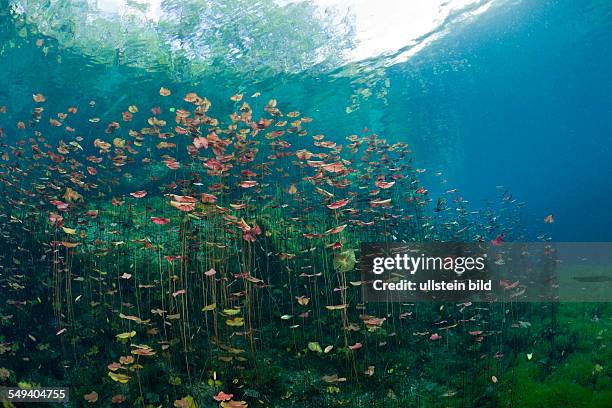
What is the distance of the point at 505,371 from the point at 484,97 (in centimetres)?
2845

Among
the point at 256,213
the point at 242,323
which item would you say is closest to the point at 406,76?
the point at 256,213

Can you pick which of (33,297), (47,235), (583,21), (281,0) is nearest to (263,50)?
(281,0)

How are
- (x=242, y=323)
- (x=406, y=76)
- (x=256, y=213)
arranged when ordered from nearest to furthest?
(x=242, y=323) < (x=256, y=213) < (x=406, y=76)

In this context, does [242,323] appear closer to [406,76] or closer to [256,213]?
[256,213]

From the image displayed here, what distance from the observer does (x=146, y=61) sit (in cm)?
1220

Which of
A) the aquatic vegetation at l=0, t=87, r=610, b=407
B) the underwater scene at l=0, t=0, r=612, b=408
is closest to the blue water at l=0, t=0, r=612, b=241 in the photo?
the underwater scene at l=0, t=0, r=612, b=408

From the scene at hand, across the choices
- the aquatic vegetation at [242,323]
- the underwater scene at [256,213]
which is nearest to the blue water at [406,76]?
the underwater scene at [256,213]

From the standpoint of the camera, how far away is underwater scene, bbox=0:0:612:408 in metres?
5.41

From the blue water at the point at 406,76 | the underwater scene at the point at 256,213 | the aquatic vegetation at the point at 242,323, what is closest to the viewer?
the aquatic vegetation at the point at 242,323

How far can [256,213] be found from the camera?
7.80m

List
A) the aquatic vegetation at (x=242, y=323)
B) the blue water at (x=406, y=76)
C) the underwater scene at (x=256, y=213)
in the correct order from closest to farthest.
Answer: the aquatic vegetation at (x=242, y=323) → the underwater scene at (x=256, y=213) → the blue water at (x=406, y=76)

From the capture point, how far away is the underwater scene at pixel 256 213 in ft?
17.7

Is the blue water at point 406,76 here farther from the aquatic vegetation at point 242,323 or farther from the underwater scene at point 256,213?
the aquatic vegetation at point 242,323

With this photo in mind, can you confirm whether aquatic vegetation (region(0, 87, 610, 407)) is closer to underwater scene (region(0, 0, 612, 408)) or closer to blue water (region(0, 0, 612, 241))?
underwater scene (region(0, 0, 612, 408))
